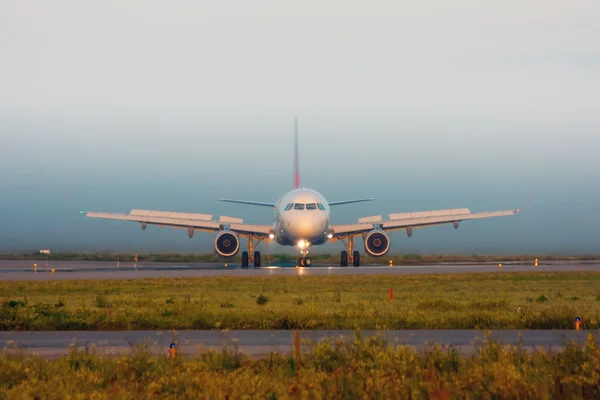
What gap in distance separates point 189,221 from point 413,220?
49.9 ft

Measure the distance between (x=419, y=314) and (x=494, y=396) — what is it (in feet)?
42.8

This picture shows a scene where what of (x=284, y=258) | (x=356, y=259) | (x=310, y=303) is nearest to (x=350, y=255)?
(x=356, y=259)

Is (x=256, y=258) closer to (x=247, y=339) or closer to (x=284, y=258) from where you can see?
(x=284, y=258)

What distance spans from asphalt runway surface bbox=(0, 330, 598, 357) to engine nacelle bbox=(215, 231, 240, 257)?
35369mm

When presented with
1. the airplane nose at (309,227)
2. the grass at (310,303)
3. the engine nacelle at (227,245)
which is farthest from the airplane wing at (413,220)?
the grass at (310,303)

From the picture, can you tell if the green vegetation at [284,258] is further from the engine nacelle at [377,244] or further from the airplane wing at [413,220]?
the engine nacelle at [377,244]

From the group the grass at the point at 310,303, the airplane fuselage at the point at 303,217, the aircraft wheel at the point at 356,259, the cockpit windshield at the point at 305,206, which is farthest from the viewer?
the aircraft wheel at the point at 356,259

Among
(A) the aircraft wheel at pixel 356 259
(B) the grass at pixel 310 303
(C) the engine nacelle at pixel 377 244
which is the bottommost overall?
(B) the grass at pixel 310 303

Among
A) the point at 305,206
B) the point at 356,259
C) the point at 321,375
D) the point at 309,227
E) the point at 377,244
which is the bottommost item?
the point at 321,375

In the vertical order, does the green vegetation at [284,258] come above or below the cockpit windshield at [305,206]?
below

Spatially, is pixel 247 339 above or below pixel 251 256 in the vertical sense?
below

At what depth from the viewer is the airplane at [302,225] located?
57.6 metres

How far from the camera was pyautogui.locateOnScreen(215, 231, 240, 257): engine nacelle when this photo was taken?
6034 cm

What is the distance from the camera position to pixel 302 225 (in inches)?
2237
